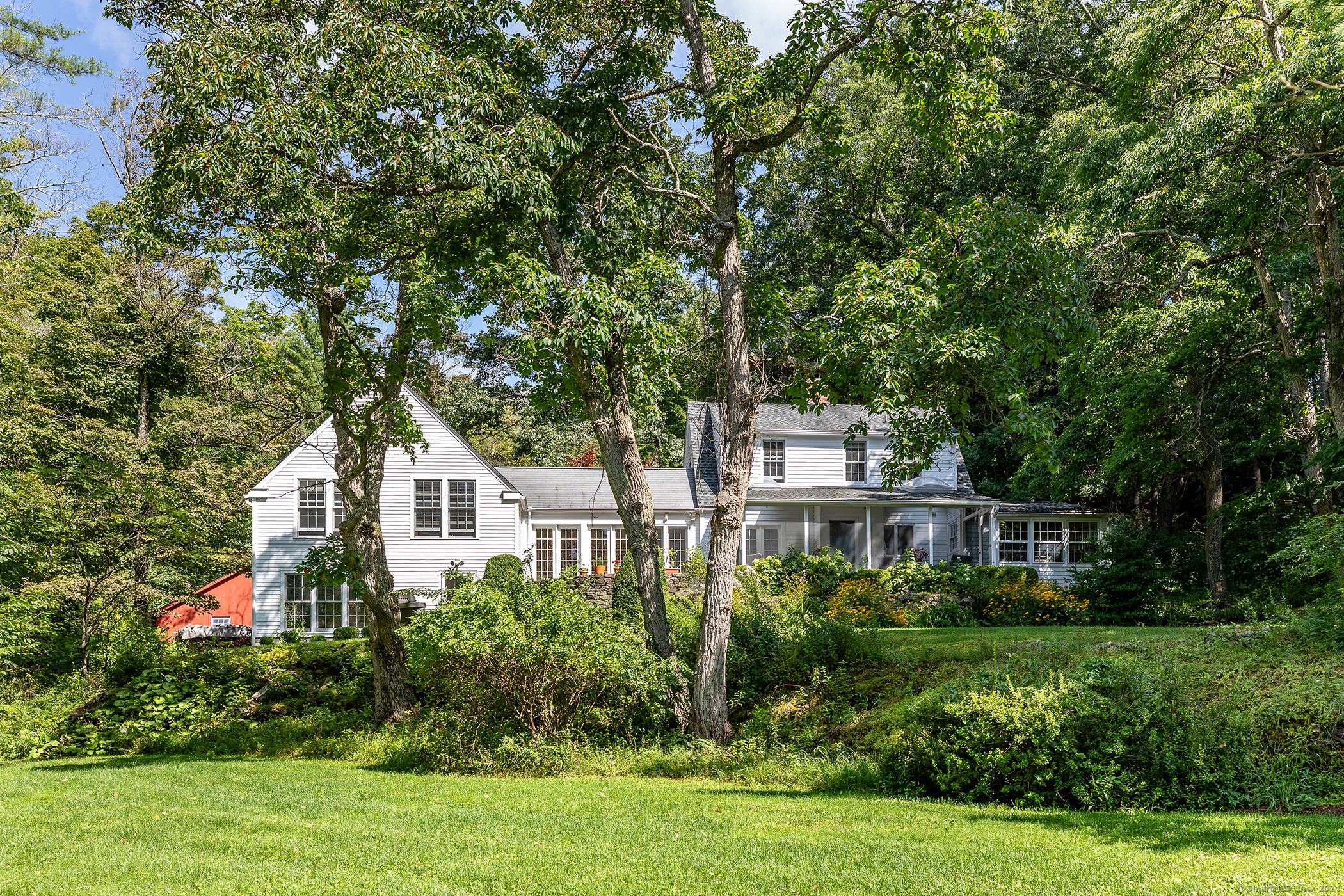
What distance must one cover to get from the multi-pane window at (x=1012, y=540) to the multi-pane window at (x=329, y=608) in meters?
19.6

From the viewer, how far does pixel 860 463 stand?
27.6m

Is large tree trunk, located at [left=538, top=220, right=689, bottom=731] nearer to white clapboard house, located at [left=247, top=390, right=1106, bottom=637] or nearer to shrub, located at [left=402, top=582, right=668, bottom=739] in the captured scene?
shrub, located at [left=402, top=582, right=668, bottom=739]

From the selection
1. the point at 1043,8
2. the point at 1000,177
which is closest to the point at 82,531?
the point at 1000,177

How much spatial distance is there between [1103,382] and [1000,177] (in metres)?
15.0

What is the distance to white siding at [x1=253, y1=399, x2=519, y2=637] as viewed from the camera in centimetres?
2123

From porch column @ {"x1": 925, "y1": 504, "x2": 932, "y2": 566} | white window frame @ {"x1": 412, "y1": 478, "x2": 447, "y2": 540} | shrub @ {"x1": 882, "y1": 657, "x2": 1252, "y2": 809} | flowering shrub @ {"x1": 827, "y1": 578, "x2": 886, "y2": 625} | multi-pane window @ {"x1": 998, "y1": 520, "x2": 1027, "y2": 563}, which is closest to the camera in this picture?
shrub @ {"x1": 882, "y1": 657, "x2": 1252, "y2": 809}

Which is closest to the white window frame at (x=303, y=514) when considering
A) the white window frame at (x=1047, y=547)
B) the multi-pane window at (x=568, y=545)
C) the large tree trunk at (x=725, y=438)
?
the multi-pane window at (x=568, y=545)

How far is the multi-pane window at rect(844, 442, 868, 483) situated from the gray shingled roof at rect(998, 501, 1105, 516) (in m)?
4.34

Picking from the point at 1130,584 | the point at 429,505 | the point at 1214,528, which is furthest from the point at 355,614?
the point at 1214,528

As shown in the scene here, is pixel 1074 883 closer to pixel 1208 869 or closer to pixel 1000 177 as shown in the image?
pixel 1208 869

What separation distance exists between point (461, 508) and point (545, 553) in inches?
134

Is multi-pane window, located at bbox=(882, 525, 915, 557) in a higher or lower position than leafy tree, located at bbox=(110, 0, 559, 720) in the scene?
lower

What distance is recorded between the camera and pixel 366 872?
5074mm

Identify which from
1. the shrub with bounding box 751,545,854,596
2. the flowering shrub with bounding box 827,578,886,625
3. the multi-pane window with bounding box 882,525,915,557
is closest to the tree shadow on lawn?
the flowering shrub with bounding box 827,578,886,625
